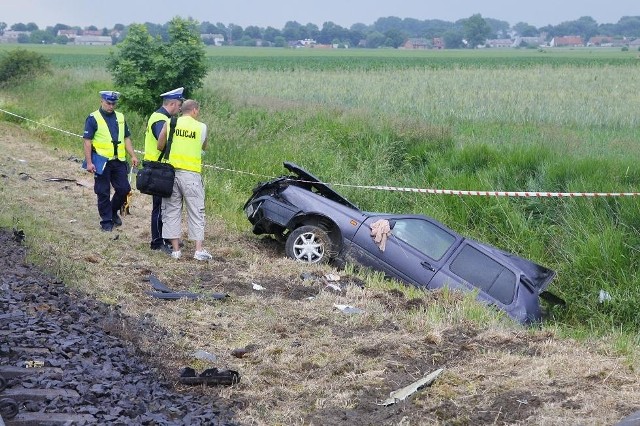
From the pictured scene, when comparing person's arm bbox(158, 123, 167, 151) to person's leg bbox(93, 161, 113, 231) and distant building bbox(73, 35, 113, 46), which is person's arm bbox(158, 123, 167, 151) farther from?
distant building bbox(73, 35, 113, 46)

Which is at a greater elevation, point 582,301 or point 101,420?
point 101,420

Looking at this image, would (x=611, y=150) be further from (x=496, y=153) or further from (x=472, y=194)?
(x=472, y=194)

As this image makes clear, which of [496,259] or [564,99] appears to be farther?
[564,99]

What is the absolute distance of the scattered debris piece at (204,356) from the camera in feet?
23.4

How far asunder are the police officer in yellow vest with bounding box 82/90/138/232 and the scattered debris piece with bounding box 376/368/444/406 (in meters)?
6.57

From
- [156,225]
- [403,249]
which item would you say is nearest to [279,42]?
[156,225]

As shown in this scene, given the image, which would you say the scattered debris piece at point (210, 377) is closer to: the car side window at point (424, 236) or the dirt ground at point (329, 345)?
the dirt ground at point (329, 345)

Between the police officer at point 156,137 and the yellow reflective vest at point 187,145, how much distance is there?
0.85ft

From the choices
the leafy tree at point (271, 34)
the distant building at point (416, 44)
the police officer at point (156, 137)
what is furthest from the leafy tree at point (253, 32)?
the police officer at point (156, 137)

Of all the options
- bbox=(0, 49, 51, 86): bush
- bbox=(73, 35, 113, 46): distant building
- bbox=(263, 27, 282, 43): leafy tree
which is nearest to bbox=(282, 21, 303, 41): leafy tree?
bbox=(263, 27, 282, 43): leafy tree

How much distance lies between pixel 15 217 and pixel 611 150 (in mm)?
10027

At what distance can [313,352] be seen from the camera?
7.30 meters

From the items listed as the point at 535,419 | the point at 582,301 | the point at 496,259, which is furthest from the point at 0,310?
the point at 582,301

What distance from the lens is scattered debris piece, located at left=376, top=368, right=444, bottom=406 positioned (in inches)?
243
